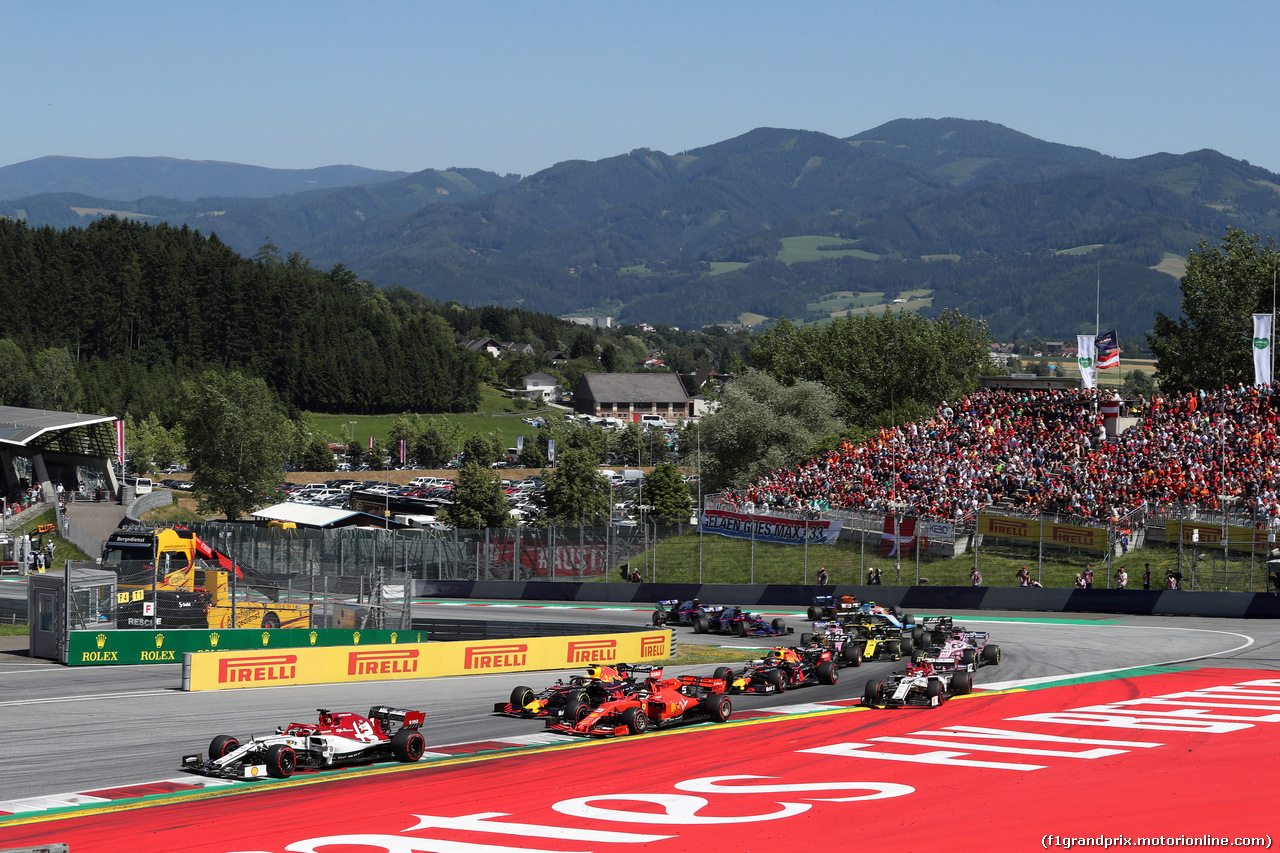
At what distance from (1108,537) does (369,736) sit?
100ft

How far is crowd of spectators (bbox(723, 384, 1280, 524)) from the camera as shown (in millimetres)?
44625

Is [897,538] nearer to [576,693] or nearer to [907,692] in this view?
[907,692]

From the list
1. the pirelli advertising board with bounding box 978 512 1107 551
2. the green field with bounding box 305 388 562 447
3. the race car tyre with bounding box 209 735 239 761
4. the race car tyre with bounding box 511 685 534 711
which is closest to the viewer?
the race car tyre with bounding box 209 735 239 761

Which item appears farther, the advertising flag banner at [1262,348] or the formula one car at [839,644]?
the advertising flag banner at [1262,348]

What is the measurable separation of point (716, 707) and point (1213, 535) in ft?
83.3

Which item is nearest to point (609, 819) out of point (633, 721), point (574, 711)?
point (574, 711)

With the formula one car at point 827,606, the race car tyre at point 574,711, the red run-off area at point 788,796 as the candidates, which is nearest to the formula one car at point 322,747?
the red run-off area at point 788,796

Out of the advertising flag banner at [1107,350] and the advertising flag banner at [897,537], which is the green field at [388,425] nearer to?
the advertising flag banner at [1107,350]

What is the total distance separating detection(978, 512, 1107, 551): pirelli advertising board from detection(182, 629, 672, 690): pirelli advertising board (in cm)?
1796

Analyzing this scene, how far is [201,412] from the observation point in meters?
83.4

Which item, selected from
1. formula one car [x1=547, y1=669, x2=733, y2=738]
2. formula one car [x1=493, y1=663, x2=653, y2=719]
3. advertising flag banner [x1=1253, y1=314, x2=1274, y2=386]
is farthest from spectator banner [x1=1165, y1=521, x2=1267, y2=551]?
formula one car [x1=493, y1=663, x2=653, y2=719]

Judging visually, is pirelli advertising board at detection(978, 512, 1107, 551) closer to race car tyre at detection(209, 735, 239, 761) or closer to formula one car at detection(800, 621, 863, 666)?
formula one car at detection(800, 621, 863, 666)

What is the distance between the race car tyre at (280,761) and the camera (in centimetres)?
1741

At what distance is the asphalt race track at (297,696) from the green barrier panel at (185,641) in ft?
2.65
